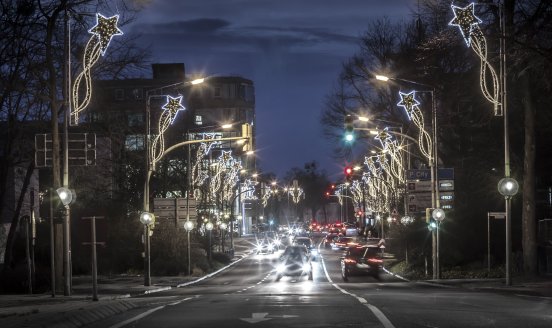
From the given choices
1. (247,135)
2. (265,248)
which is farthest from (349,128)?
(265,248)

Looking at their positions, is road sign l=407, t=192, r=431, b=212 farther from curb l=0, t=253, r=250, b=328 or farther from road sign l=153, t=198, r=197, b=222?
curb l=0, t=253, r=250, b=328

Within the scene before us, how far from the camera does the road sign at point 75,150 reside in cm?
3180

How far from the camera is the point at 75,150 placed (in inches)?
1256

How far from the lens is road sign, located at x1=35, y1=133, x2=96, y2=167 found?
31797 millimetres

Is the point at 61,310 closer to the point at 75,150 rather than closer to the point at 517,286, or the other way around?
the point at 75,150

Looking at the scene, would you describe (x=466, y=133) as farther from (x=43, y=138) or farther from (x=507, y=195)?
(x=43, y=138)

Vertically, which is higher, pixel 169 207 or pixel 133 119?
pixel 133 119

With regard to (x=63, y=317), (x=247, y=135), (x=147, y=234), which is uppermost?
(x=247, y=135)

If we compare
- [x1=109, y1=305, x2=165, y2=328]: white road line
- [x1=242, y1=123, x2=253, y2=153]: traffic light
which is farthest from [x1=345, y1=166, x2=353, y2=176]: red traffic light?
[x1=109, y1=305, x2=165, y2=328]: white road line

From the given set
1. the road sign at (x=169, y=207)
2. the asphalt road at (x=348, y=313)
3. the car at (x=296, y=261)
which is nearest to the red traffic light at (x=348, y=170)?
the car at (x=296, y=261)

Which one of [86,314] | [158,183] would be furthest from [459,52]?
[86,314]

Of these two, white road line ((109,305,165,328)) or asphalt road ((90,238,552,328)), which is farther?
white road line ((109,305,165,328))

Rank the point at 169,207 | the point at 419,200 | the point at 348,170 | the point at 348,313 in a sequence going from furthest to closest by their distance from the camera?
the point at 348,170, the point at 169,207, the point at 419,200, the point at 348,313

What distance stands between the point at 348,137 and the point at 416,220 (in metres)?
16.1
